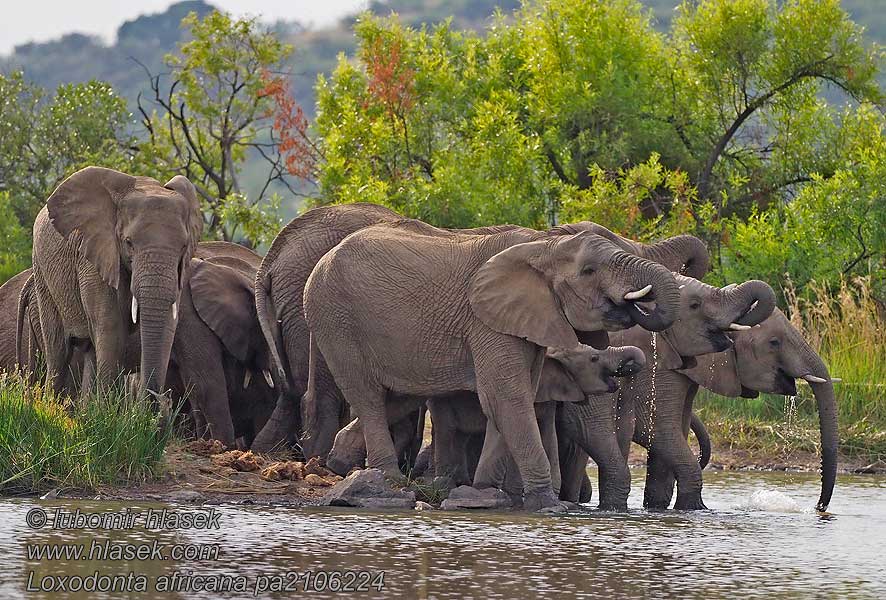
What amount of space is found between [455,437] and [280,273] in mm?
2362

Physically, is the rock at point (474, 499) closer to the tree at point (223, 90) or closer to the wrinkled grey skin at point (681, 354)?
the wrinkled grey skin at point (681, 354)

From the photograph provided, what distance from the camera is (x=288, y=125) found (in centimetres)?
2962

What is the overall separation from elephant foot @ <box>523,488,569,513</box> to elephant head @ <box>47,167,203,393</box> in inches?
117

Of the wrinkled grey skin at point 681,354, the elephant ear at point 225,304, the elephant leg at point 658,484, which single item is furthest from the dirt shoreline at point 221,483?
the elephant leg at point 658,484

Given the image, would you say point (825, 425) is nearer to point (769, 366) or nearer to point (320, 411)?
point (769, 366)

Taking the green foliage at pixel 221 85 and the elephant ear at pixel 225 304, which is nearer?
the elephant ear at pixel 225 304

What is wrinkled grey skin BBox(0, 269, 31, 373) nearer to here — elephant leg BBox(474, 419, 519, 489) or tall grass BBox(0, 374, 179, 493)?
tall grass BBox(0, 374, 179, 493)

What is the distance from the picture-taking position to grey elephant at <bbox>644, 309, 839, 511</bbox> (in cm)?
1286

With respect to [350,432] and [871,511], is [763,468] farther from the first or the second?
[350,432]

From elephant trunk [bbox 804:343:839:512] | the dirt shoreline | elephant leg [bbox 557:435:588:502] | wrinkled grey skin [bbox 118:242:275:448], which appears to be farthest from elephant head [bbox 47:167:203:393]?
elephant trunk [bbox 804:343:839:512]

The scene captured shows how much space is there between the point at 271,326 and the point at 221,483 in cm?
235

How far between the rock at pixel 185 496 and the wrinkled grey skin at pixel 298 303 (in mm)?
2107

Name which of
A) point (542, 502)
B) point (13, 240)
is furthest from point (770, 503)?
point (13, 240)

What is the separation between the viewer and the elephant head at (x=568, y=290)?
11.1m
